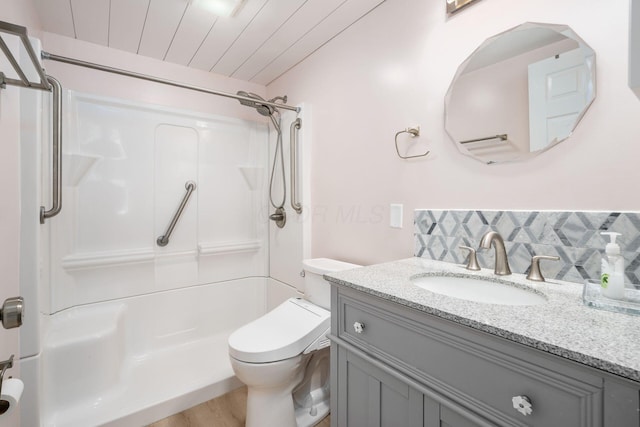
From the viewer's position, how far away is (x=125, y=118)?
1.90 m

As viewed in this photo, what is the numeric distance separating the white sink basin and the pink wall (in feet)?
0.98

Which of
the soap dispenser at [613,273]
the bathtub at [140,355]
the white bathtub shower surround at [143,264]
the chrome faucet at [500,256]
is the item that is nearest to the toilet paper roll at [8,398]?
the white bathtub shower surround at [143,264]

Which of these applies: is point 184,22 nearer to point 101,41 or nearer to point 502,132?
point 101,41

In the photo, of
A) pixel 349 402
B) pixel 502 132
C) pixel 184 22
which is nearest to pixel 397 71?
pixel 502 132

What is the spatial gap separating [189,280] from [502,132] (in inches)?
84.4

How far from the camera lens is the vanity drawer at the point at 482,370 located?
53 centimetres

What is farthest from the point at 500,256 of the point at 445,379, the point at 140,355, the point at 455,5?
the point at 140,355

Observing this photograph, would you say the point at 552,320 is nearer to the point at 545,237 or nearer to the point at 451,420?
the point at 451,420

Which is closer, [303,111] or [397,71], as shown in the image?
[397,71]

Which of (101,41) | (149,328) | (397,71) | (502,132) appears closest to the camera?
(502,132)

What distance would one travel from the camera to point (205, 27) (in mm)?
1737

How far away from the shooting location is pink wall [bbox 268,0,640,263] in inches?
34.2

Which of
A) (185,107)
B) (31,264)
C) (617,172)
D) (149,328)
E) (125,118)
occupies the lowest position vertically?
(149,328)

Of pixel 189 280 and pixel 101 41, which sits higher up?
pixel 101 41
